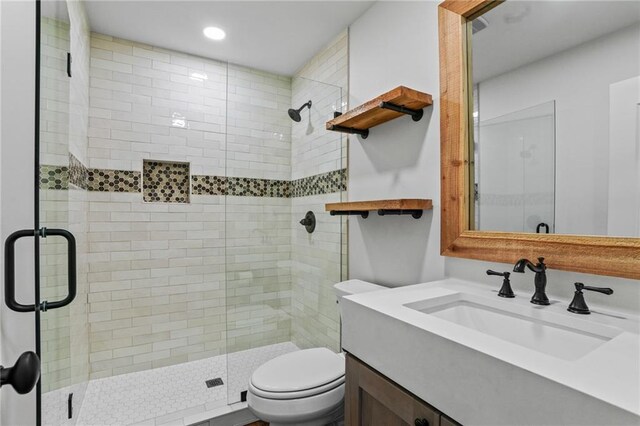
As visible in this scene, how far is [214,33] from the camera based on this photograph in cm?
244

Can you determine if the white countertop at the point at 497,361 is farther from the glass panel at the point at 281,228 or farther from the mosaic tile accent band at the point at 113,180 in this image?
the mosaic tile accent band at the point at 113,180

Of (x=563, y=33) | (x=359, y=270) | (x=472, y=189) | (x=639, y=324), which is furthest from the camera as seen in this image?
(x=359, y=270)

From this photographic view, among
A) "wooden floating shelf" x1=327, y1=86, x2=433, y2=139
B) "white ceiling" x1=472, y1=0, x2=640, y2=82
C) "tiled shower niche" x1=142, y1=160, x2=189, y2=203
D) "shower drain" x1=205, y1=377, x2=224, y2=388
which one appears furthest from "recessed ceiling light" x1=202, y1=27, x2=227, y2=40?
"shower drain" x1=205, y1=377, x2=224, y2=388

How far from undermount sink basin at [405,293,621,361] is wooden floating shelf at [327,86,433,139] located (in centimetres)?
92

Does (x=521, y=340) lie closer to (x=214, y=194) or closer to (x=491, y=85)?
(x=491, y=85)

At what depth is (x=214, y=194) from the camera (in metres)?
2.86

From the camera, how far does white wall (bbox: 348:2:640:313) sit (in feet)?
5.38

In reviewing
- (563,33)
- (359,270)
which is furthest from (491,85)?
(359,270)

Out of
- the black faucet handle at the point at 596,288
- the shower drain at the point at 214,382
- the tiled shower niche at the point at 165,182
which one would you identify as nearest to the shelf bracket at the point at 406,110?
the black faucet handle at the point at 596,288

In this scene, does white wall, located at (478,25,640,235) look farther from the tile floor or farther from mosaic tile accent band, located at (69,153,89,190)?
mosaic tile accent band, located at (69,153,89,190)

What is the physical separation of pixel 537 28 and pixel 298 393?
5.86 ft

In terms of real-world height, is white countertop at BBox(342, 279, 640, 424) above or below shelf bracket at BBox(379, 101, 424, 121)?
below

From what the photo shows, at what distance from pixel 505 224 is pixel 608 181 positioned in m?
0.36

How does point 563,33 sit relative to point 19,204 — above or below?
above
